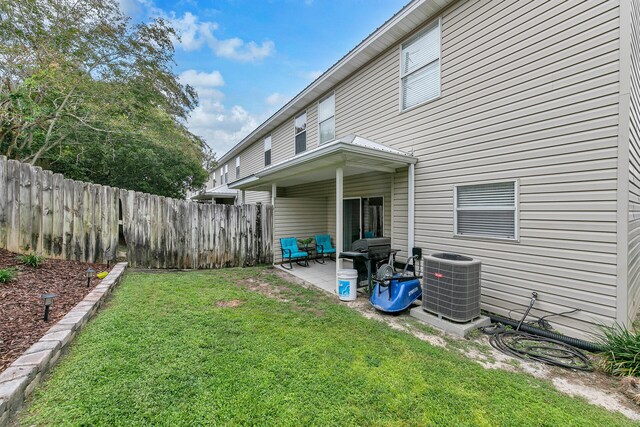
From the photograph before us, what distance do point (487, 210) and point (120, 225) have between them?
824 centimetres

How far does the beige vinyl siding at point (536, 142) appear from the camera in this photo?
329 cm

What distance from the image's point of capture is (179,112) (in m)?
11.4

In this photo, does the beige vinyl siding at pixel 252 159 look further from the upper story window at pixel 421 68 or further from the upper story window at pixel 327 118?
the upper story window at pixel 421 68

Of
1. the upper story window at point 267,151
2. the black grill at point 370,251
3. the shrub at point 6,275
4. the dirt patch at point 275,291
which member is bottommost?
the dirt patch at point 275,291

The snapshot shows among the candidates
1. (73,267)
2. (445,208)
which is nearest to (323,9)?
(445,208)

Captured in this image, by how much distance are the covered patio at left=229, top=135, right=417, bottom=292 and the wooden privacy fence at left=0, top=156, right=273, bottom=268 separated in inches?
40.7

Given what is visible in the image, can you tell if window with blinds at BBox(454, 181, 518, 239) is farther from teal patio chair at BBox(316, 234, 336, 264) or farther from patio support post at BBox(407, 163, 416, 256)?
teal patio chair at BBox(316, 234, 336, 264)

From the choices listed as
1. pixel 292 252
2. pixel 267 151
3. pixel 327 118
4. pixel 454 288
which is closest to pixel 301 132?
pixel 327 118

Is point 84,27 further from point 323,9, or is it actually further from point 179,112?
point 323,9

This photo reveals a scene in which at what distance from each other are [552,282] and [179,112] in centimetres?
1340

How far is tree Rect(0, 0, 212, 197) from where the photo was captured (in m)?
6.43

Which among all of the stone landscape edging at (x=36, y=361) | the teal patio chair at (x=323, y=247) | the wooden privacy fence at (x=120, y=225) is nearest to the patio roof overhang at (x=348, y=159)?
the wooden privacy fence at (x=120, y=225)

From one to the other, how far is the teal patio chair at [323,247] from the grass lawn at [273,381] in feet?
14.6

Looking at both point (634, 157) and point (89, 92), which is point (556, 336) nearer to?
point (634, 157)
